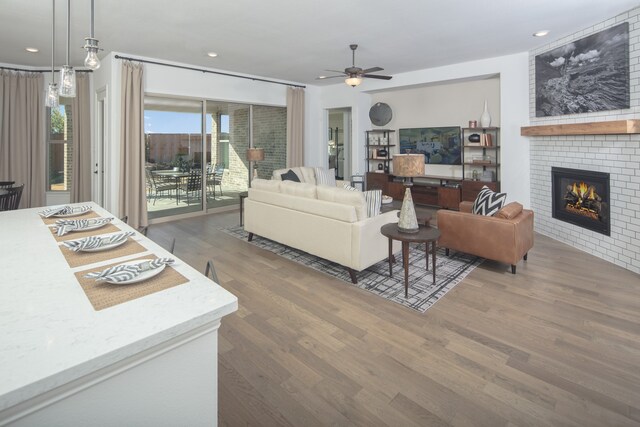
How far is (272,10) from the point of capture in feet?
12.1

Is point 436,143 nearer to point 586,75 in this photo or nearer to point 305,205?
point 586,75

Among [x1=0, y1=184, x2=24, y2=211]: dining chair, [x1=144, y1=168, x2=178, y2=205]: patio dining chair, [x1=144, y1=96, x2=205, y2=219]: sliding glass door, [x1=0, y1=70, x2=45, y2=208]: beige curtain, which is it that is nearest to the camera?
[x1=0, y1=184, x2=24, y2=211]: dining chair

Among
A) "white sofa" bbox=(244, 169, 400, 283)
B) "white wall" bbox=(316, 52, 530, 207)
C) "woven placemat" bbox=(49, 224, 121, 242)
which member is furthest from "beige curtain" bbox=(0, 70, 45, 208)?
"white wall" bbox=(316, 52, 530, 207)

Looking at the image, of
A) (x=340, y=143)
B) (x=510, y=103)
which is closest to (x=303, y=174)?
(x=340, y=143)

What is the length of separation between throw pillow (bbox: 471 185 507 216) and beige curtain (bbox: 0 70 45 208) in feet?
22.9

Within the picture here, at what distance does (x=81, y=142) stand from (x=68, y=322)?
258 inches

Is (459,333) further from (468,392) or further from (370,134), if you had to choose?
(370,134)

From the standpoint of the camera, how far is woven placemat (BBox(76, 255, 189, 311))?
3.51 ft

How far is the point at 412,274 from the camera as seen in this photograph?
12.0ft

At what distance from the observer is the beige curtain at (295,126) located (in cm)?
769

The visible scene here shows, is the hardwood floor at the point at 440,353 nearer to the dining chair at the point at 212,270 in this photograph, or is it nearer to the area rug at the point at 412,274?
the area rug at the point at 412,274

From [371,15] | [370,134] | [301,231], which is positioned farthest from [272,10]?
[370,134]

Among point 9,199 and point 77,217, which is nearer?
point 77,217

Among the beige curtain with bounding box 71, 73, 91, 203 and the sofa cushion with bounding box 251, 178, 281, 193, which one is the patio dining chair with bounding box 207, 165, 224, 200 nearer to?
the beige curtain with bounding box 71, 73, 91, 203
